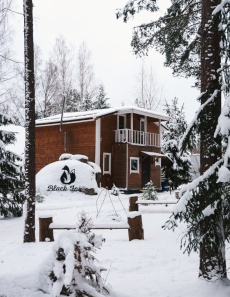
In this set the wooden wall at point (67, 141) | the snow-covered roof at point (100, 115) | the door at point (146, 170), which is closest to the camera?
the snow-covered roof at point (100, 115)

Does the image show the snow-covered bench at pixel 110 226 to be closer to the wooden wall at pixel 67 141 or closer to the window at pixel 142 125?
the wooden wall at pixel 67 141

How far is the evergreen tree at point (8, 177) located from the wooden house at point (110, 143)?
12810mm

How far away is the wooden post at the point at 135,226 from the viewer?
9087 millimetres

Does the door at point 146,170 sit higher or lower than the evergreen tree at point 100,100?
lower

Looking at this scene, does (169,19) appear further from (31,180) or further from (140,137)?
(140,137)

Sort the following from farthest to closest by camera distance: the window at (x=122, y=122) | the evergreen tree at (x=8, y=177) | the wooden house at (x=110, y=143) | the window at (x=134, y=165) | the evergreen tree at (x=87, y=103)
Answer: the evergreen tree at (x=87, y=103)
the window at (x=122, y=122)
the window at (x=134, y=165)
the wooden house at (x=110, y=143)
the evergreen tree at (x=8, y=177)

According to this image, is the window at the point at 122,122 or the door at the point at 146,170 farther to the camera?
the door at the point at 146,170

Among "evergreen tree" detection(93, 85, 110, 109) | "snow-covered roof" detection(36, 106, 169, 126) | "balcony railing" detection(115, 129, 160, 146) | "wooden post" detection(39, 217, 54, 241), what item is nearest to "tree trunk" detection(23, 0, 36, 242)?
"wooden post" detection(39, 217, 54, 241)

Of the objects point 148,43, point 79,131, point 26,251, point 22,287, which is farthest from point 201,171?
point 79,131

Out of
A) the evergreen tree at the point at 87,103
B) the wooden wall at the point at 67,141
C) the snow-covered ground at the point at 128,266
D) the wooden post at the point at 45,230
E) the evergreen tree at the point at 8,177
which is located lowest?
the snow-covered ground at the point at 128,266

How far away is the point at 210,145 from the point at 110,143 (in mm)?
23783

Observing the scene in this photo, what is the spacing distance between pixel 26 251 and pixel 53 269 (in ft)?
14.6

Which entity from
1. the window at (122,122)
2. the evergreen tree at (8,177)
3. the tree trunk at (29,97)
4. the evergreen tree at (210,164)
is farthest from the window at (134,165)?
the evergreen tree at (210,164)

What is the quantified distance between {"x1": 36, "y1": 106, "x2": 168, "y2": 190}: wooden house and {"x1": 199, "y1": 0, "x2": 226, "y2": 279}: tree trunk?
20.9 metres
